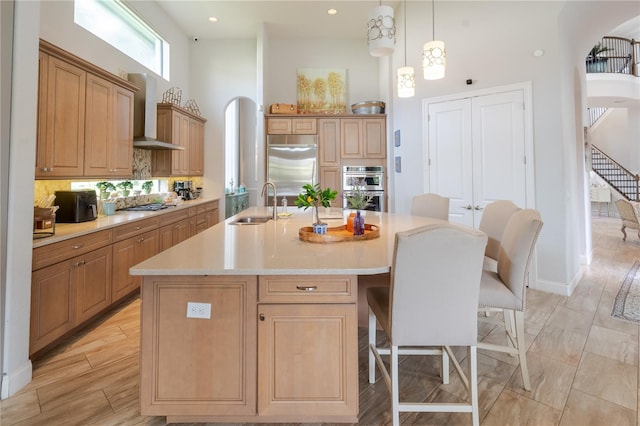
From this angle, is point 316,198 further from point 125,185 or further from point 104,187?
point 125,185

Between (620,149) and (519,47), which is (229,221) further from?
(620,149)

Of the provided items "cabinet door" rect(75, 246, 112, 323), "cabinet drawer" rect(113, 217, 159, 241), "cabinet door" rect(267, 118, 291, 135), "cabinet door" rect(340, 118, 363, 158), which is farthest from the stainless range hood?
"cabinet door" rect(340, 118, 363, 158)

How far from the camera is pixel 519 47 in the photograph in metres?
3.50

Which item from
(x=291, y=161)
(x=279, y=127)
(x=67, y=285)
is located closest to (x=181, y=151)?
(x=279, y=127)

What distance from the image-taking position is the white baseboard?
1.77m

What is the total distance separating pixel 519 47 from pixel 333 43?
3372mm

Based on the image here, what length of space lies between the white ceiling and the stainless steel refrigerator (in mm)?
1914

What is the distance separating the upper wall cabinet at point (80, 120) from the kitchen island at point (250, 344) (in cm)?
190

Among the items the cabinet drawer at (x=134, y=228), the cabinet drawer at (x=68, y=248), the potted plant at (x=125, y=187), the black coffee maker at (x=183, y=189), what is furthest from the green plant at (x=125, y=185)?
the cabinet drawer at (x=68, y=248)

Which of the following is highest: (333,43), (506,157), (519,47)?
(333,43)

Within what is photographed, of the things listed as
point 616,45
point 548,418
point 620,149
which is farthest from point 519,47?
point 620,149

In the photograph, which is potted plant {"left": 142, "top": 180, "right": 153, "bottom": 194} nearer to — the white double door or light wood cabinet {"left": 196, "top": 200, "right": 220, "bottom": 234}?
light wood cabinet {"left": 196, "top": 200, "right": 220, "bottom": 234}

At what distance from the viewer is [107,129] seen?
3.13 metres

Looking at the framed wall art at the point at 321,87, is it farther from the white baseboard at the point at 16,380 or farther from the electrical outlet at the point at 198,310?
the white baseboard at the point at 16,380
